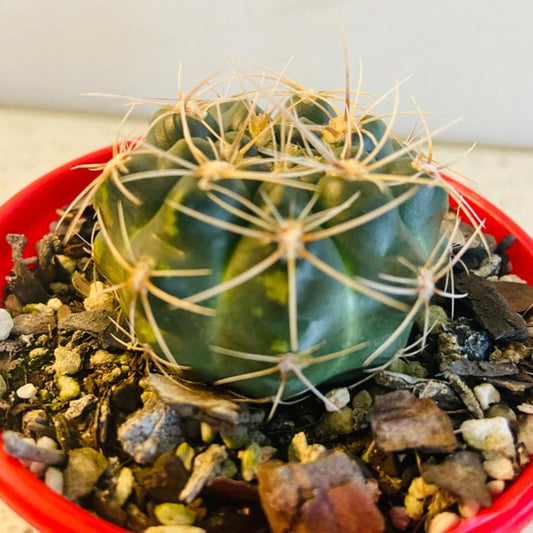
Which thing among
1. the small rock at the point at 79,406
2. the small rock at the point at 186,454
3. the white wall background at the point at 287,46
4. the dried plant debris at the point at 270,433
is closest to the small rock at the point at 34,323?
the dried plant debris at the point at 270,433

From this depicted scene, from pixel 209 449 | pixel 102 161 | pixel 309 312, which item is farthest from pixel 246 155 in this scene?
pixel 102 161

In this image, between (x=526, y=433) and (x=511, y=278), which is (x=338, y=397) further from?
(x=511, y=278)

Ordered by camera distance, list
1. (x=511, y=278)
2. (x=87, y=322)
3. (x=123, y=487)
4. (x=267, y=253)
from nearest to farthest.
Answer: (x=267, y=253), (x=123, y=487), (x=87, y=322), (x=511, y=278)

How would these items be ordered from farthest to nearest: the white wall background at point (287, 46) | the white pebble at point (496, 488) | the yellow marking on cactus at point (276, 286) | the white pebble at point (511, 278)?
the white wall background at point (287, 46) < the white pebble at point (511, 278) < the white pebble at point (496, 488) < the yellow marking on cactus at point (276, 286)

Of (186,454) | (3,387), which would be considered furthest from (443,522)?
(3,387)

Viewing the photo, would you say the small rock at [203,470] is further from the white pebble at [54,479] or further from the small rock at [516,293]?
the small rock at [516,293]

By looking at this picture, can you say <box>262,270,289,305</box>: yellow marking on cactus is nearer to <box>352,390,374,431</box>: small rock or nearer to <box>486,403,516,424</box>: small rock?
<box>352,390,374,431</box>: small rock

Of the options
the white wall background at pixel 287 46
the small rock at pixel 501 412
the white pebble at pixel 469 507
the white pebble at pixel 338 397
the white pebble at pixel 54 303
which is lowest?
the white pebble at pixel 469 507
